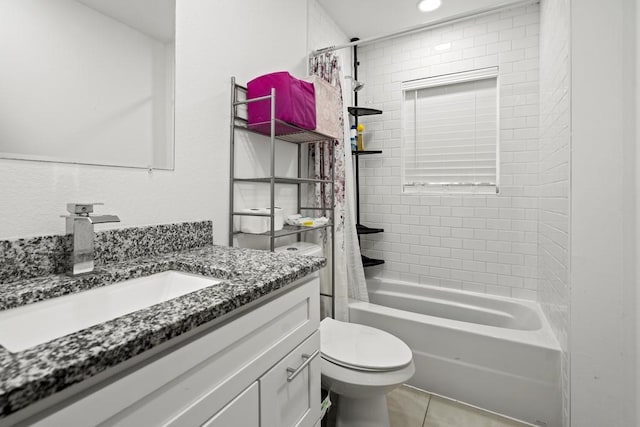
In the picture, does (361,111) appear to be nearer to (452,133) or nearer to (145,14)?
(452,133)

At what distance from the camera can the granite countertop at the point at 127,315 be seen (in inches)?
14.0

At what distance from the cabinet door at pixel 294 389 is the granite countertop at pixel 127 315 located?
222mm

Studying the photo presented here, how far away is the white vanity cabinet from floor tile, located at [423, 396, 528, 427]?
98 cm

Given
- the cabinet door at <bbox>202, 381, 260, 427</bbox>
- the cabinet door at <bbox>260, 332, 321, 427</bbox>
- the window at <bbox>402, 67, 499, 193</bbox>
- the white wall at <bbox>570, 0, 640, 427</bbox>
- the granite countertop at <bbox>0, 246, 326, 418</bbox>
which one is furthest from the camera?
the window at <bbox>402, 67, 499, 193</bbox>

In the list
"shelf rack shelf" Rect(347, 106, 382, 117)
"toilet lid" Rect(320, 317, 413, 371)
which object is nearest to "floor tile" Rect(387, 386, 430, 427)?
"toilet lid" Rect(320, 317, 413, 371)

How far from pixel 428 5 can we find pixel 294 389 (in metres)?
2.57

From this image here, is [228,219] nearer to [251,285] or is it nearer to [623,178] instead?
[251,285]

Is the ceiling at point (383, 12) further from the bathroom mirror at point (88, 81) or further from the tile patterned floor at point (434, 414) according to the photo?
the tile patterned floor at point (434, 414)

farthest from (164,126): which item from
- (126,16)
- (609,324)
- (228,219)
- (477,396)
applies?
(477,396)

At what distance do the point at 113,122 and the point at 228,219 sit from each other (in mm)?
614

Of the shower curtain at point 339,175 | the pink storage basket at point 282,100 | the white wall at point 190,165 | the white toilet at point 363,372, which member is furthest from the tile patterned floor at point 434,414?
the pink storage basket at point 282,100

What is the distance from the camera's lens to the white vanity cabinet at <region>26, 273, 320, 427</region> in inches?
17.2

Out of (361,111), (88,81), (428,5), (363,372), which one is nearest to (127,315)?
(88,81)

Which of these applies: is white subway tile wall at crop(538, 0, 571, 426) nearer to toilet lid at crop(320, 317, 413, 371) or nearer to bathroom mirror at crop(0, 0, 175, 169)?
toilet lid at crop(320, 317, 413, 371)
